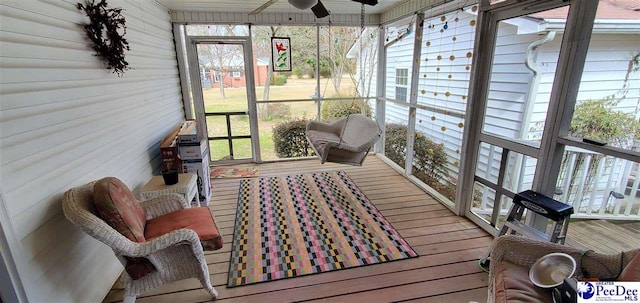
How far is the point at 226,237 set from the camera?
2797mm

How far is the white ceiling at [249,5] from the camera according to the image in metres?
3.71

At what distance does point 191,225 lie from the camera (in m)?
2.05

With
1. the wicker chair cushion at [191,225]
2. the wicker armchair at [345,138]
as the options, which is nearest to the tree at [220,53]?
the wicker armchair at [345,138]

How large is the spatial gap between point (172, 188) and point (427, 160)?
3.14 meters

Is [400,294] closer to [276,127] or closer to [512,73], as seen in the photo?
[512,73]

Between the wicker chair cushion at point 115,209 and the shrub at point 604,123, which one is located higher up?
the shrub at point 604,123

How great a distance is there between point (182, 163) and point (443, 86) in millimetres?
3168

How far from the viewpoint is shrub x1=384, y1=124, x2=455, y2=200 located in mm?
3586

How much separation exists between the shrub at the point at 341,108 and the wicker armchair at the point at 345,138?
882mm

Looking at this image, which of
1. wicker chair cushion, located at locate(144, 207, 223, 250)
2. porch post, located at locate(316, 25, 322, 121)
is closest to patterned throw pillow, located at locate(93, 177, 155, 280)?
wicker chair cushion, located at locate(144, 207, 223, 250)

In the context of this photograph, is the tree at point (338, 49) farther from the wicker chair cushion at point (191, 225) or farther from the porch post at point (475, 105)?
the wicker chair cushion at point (191, 225)

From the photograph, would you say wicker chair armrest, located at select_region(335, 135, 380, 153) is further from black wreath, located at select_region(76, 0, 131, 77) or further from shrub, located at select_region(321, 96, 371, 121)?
black wreath, located at select_region(76, 0, 131, 77)

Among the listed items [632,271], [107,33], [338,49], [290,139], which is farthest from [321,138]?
[632,271]

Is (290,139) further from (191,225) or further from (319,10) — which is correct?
(191,225)
